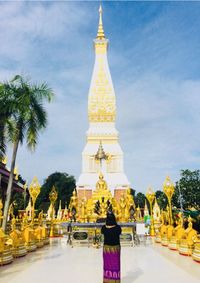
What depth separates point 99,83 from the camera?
142 ft

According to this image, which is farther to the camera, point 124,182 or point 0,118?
point 124,182

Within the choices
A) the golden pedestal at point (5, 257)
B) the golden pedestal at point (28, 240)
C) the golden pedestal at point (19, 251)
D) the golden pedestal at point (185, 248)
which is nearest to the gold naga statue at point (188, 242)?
the golden pedestal at point (185, 248)

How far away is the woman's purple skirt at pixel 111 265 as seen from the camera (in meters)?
6.15

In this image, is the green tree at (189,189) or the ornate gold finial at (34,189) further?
the green tree at (189,189)

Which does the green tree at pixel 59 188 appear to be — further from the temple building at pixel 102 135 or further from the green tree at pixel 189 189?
the green tree at pixel 189 189

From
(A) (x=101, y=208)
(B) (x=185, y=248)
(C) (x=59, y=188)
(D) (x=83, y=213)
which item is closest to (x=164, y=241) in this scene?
(B) (x=185, y=248)

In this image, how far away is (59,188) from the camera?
5944 centimetres

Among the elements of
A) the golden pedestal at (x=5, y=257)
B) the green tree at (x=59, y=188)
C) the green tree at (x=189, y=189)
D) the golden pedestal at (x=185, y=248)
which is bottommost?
the golden pedestal at (x=5, y=257)

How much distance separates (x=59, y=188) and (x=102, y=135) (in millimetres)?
Result: 22318

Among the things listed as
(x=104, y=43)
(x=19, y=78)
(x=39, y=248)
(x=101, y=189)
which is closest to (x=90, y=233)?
(x=39, y=248)

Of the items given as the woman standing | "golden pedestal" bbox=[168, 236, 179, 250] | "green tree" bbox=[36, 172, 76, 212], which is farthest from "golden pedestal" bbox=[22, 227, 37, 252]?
"green tree" bbox=[36, 172, 76, 212]

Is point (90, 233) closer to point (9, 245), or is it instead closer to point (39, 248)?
point (39, 248)

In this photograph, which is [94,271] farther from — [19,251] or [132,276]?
[19,251]

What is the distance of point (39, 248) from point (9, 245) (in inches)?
174
